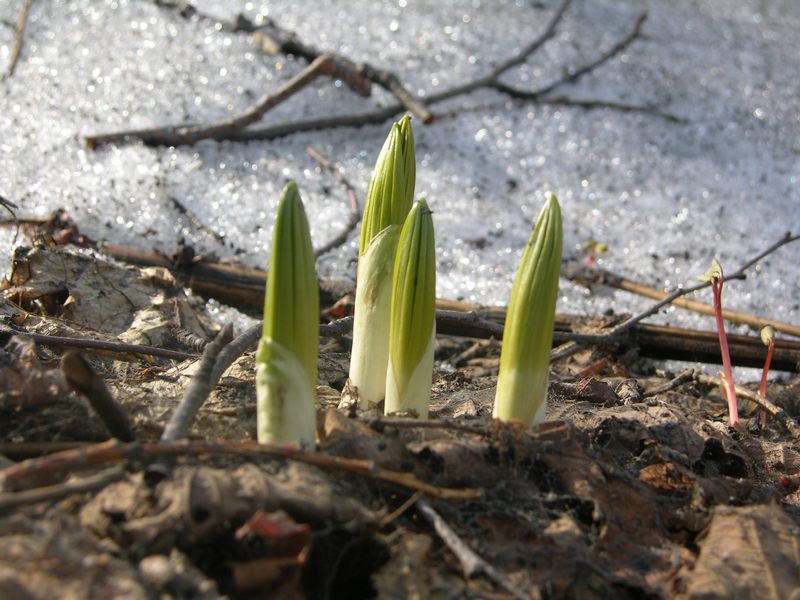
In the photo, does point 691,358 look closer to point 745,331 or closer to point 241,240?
point 745,331

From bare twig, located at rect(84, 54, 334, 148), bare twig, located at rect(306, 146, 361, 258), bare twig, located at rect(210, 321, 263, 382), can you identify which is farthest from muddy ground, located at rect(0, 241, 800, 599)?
bare twig, located at rect(84, 54, 334, 148)

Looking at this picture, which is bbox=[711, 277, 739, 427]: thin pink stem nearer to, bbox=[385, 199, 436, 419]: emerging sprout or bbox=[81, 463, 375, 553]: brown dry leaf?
bbox=[385, 199, 436, 419]: emerging sprout

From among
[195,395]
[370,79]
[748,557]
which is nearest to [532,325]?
[748,557]

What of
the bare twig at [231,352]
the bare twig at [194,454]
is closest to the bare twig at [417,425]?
the bare twig at [194,454]

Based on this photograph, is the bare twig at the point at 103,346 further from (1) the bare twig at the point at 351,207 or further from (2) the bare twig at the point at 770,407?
(2) the bare twig at the point at 770,407

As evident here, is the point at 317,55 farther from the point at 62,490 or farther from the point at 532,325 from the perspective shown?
the point at 62,490

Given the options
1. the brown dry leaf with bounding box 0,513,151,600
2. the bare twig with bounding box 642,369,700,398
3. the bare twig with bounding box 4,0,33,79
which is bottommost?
the brown dry leaf with bounding box 0,513,151,600
